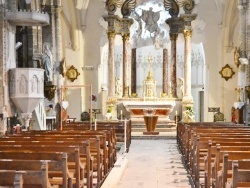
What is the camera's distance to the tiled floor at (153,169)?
8.91m

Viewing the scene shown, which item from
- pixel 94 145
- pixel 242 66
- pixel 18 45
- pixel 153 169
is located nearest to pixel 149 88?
pixel 242 66

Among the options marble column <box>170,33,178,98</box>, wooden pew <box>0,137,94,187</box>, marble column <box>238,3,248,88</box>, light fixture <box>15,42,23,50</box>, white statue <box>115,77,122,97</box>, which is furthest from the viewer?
white statue <box>115,77,122,97</box>

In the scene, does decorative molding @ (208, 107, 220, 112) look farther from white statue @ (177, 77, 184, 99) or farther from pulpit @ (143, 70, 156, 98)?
pulpit @ (143, 70, 156, 98)

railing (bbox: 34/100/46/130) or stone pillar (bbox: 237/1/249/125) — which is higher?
stone pillar (bbox: 237/1/249/125)

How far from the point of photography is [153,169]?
35.3 ft

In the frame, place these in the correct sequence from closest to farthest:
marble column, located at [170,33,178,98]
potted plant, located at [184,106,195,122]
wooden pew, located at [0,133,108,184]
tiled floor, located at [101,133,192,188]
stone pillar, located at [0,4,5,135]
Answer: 1. wooden pew, located at [0,133,108,184]
2. tiled floor, located at [101,133,192,188]
3. stone pillar, located at [0,4,5,135]
4. potted plant, located at [184,106,195,122]
5. marble column, located at [170,33,178,98]

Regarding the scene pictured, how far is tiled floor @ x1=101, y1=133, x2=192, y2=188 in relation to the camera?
8914 millimetres

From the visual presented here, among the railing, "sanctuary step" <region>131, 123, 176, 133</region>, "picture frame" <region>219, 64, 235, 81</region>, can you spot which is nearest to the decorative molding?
"picture frame" <region>219, 64, 235, 81</region>

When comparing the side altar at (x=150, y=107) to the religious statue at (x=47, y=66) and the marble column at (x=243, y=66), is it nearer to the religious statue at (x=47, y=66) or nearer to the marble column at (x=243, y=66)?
the marble column at (x=243, y=66)

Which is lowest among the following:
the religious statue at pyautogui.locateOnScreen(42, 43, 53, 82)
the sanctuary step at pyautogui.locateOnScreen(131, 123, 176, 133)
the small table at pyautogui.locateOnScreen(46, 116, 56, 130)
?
the sanctuary step at pyautogui.locateOnScreen(131, 123, 176, 133)

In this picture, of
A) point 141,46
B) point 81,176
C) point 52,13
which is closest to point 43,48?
point 52,13

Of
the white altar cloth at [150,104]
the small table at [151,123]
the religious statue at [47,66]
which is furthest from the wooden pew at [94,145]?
the white altar cloth at [150,104]

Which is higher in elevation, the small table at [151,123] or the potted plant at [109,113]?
the potted plant at [109,113]

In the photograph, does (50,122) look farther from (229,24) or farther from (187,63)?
(229,24)
